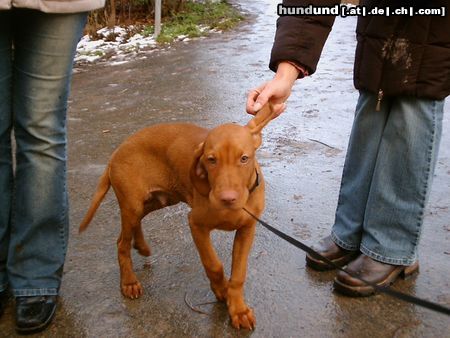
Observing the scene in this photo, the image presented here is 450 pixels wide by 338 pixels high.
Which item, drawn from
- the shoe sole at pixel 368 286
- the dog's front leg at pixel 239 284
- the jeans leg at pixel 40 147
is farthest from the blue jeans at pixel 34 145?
the shoe sole at pixel 368 286

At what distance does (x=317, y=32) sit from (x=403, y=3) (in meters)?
0.47

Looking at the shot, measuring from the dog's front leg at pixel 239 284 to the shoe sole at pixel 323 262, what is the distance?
2.09 feet

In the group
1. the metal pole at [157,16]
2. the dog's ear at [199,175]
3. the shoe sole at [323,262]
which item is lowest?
the metal pole at [157,16]

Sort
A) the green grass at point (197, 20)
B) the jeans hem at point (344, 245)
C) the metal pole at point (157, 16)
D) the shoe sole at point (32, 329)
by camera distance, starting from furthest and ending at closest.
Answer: the green grass at point (197, 20), the metal pole at point (157, 16), the jeans hem at point (344, 245), the shoe sole at point (32, 329)

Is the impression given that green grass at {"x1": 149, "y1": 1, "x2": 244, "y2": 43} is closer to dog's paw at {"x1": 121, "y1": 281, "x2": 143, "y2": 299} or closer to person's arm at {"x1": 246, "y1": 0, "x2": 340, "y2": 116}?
dog's paw at {"x1": 121, "y1": 281, "x2": 143, "y2": 299}

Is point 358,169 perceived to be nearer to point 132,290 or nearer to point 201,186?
point 201,186

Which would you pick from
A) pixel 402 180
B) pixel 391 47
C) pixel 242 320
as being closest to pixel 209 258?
pixel 242 320

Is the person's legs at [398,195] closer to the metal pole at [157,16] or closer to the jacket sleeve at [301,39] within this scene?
the jacket sleeve at [301,39]

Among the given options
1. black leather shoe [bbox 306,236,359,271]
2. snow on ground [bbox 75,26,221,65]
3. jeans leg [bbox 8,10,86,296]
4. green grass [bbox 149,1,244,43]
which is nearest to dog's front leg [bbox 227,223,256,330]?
black leather shoe [bbox 306,236,359,271]

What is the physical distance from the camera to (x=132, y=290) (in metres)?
3.12

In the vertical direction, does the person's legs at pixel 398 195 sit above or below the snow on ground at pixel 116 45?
above

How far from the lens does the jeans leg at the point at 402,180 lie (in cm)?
297

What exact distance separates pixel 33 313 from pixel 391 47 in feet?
7.16

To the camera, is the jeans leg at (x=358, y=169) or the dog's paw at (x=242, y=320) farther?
the jeans leg at (x=358, y=169)
